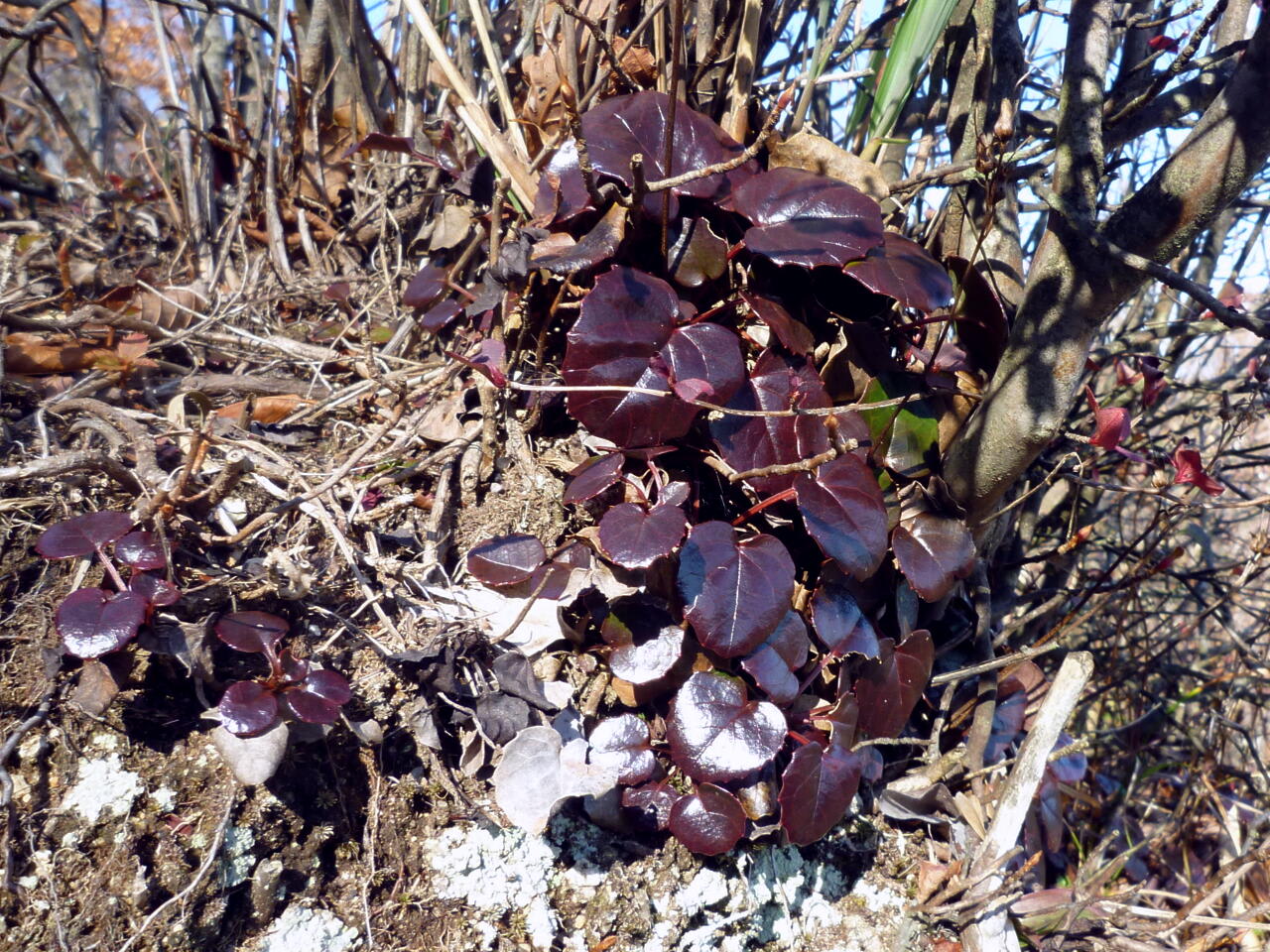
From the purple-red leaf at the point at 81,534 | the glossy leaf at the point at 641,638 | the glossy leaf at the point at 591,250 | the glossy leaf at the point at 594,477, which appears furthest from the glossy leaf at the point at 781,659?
the purple-red leaf at the point at 81,534

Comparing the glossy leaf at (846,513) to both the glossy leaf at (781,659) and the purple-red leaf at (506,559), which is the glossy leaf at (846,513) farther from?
the purple-red leaf at (506,559)

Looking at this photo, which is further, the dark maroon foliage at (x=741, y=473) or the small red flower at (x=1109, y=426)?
the small red flower at (x=1109, y=426)

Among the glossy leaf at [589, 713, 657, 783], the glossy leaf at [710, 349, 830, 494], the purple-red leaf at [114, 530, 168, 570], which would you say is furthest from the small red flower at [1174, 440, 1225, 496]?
the purple-red leaf at [114, 530, 168, 570]

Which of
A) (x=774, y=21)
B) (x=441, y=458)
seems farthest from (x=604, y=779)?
(x=774, y=21)

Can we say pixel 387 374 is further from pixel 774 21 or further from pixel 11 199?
pixel 11 199

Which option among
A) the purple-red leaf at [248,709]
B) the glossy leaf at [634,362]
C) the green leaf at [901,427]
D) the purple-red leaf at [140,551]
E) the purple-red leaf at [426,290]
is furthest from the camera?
the purple-red leaf at [426,290]

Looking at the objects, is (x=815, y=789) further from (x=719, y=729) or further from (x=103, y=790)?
(x=103, y=790)

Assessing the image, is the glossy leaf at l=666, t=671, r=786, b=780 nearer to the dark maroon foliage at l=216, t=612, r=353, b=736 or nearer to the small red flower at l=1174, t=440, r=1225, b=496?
the dark maroon foliage at l=216, t=612, r=353, b=736
